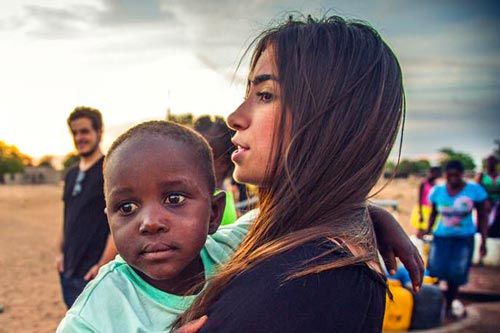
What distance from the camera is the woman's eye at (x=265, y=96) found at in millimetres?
1436

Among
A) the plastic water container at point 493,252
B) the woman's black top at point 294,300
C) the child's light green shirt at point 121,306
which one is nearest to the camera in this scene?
the woman's black top at point 294,300

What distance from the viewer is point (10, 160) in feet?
228

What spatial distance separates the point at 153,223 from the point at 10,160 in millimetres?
74826

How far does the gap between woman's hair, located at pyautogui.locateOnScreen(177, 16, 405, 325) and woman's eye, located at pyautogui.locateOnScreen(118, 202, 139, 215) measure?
0.34m

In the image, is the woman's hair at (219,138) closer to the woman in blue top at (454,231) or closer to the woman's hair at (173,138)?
the woman's hair at (173,138)

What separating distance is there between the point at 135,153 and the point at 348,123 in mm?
595

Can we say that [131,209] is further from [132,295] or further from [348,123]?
[348,123]

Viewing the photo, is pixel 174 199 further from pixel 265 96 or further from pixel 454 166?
pixel 454 166

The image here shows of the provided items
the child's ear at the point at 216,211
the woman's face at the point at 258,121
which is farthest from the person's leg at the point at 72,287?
the woman's face at the point at 258,121

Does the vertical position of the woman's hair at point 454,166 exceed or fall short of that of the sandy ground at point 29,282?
it exceeds it

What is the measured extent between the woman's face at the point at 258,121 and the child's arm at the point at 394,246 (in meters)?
0.53

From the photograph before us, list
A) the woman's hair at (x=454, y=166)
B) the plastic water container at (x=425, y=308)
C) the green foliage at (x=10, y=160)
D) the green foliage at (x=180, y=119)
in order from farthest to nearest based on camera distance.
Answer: the green foliage at (x=10, y=160) < the woman's hair at (x=454, y=166) < the plastic water container at (x=425, y=308) < the green foliage at (x=180, y=119)

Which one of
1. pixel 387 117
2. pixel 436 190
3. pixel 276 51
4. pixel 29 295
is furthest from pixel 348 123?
pixel 29 295

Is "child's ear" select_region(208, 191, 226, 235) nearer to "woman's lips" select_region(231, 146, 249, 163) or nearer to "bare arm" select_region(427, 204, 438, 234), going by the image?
"woman's lips" select_region(231, 146, 249, 163)
